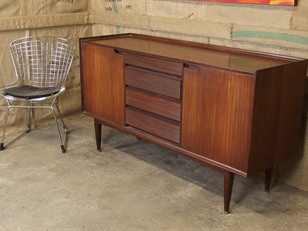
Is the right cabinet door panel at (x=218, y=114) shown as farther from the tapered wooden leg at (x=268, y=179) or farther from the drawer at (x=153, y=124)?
the tapered wooden leg at (x=268, y=179)

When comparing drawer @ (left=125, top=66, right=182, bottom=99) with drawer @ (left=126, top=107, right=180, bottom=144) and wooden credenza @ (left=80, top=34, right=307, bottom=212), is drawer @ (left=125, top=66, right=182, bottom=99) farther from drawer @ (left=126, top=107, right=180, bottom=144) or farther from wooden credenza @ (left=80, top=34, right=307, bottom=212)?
drawer @ (left=126, top=107, right=180, bottom=144)

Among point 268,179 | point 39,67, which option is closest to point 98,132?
point 39,67

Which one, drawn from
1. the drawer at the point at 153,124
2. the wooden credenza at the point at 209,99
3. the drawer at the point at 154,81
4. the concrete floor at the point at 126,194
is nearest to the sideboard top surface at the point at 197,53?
the wooden credenza at the point at 209,99

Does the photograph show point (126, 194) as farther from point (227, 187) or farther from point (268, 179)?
point (268, 179)

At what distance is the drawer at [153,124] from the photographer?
2.55 meters

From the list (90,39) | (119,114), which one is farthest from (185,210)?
(90,39)

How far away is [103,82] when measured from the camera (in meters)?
2.97

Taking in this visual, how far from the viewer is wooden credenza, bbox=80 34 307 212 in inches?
84.7

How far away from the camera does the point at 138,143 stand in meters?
3.39

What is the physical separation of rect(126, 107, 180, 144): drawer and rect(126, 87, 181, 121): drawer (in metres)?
0.04

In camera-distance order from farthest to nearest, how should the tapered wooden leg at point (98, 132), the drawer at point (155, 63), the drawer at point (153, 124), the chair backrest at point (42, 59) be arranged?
the chair backrest at point (42, 59), the tapered wooden leg at point (98, 132), the drawer at point (153, 124), the drawer at point (155, 63)

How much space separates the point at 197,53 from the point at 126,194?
3.31 ft

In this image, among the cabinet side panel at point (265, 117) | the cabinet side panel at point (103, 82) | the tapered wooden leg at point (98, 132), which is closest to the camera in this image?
the cabinet side panel at point (265, 117)

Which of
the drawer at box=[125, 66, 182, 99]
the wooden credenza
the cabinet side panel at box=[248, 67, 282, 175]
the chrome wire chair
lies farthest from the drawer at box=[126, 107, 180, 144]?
the chrome wire chair
